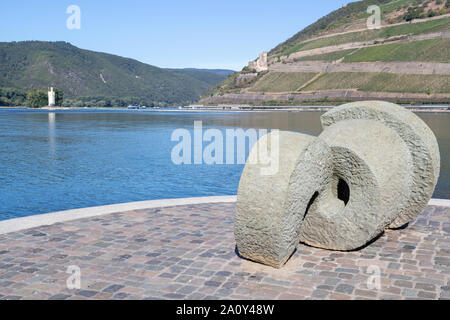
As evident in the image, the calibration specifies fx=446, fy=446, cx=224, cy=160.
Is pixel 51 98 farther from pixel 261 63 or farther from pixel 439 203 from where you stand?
pixel 439 203

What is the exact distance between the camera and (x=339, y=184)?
641 cm

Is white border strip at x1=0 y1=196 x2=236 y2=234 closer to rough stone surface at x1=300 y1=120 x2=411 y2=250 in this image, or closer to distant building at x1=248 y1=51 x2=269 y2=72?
rough stone surface at x1=300 y1=120 x2=411 y2=250

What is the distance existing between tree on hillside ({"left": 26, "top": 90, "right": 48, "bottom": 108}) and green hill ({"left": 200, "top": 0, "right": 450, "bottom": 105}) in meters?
47.8

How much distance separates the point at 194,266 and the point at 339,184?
2.40m

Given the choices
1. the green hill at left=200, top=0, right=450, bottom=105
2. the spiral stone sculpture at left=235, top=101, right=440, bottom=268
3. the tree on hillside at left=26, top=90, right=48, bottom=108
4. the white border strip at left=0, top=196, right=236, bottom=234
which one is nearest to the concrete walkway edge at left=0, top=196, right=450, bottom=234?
the white border strip at left=0, top=196, right=236, bottom=234

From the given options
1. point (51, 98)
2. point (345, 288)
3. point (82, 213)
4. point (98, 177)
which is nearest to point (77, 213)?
point (82, 213)

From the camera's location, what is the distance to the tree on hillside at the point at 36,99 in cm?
12269

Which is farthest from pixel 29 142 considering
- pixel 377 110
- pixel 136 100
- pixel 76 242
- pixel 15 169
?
pixel 136 100

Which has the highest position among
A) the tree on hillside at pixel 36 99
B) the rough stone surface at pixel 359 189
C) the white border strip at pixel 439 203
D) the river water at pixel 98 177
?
the tree on hillside at pixel 36 99

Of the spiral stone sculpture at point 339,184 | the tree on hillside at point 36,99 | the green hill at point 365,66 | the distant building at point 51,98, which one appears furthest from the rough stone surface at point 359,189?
the tree on hillside at point 36,99

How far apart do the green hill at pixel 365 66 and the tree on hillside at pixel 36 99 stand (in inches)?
1883

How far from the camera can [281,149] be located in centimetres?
546

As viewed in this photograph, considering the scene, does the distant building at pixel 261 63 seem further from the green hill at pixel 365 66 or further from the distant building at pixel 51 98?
the distant building at pixel 51 98

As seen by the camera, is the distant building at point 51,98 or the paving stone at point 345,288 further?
the distant building at point 51,98
